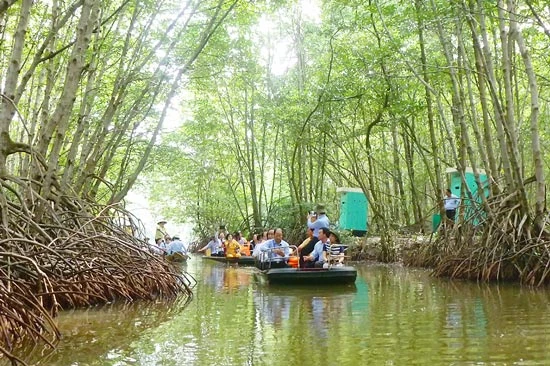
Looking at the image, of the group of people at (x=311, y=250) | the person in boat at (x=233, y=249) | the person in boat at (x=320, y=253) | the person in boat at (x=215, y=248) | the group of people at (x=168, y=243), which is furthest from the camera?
the person in boat at (x=215, y=248)

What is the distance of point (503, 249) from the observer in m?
9.38

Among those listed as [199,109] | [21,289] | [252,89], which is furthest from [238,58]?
[21,289]

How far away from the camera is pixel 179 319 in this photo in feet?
20.0

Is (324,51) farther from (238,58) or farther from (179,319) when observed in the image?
(179,319)

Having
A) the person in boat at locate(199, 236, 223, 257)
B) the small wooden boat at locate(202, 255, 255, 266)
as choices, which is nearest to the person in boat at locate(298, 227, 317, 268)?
the small wooden boat at locate(202, 255, 255, 266)

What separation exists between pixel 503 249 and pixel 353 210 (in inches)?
393

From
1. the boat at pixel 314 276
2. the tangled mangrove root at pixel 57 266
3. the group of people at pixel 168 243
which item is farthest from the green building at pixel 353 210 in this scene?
the tangled mangrove root at pixel 57 266

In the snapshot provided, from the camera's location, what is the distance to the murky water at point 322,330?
416 centimetres

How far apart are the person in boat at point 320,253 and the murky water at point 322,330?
4.83 feet

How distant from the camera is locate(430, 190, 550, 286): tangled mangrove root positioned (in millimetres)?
8758

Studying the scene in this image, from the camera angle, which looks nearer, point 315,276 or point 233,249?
point 315,276

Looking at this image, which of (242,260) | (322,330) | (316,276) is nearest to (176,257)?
(242,260)

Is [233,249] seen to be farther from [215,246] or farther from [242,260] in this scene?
[215,246]

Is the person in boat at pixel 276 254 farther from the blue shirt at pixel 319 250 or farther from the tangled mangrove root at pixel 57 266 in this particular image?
the tangled mangrove root at pixel 57 266
